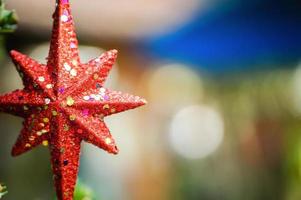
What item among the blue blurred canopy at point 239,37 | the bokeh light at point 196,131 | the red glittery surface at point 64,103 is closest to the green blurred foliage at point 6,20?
the red glittery surface at point 64,103

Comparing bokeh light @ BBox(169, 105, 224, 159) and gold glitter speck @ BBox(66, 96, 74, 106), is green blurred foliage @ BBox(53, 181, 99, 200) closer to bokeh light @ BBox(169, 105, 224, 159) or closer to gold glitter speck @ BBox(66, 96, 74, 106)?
gold glitter speck @ BBox(66, 96, 74, 106)

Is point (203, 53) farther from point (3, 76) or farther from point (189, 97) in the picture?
point (3, 76)

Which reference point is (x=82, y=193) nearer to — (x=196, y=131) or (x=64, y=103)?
(x=64, y=103)

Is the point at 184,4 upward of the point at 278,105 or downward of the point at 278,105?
upward

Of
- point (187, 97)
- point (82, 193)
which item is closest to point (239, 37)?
point (187, 97)

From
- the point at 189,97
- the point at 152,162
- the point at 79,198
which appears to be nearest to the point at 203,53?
the point at 189,97

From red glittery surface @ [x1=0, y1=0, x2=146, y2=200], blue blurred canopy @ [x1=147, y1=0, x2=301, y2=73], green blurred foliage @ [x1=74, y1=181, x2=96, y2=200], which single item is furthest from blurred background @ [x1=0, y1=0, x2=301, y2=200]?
red glittery surface @ [x1=0, y1=0, x2=146, y2=200]
